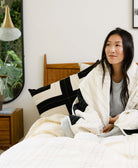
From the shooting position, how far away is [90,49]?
253 centimetres

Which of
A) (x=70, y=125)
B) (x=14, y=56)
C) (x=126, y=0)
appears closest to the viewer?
(x=70, y=125)

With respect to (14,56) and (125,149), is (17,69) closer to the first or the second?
(14,56)

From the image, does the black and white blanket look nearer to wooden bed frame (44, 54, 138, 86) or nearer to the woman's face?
the woman's face

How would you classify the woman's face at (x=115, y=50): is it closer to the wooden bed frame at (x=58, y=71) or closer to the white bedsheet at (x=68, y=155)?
the wooden bed frame at (x=58, y=71)

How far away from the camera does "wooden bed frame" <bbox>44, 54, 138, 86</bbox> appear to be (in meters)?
2.48

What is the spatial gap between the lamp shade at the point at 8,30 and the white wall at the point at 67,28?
0.34 feet

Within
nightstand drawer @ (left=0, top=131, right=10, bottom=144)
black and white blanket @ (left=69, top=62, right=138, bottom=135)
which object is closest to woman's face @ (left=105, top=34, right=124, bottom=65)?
black and white blanket @ (left=69, top=62, right=138, bottom=135)

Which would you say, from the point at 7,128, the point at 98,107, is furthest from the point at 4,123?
the point at 98,107

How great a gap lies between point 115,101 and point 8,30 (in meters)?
1.36

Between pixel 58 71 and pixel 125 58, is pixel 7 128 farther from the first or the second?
pixel 125 58

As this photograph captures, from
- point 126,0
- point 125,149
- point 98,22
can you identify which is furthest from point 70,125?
point 126,0

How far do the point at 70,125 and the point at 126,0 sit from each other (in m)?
1.45

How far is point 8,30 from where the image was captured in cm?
260

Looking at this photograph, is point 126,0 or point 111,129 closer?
point 111,129
